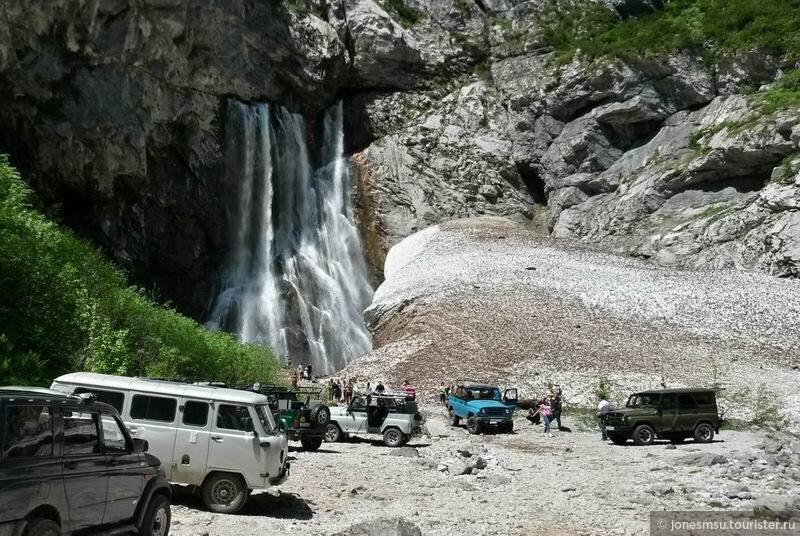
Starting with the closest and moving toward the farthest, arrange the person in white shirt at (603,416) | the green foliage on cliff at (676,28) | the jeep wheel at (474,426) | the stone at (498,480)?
the stone at (498,480) → the person in white shirt at (603,416) → the jeep wheel at (474,426) → the green foliage on cliff at (676,28)

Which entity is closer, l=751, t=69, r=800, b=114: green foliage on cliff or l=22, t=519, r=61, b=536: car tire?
l=22, t=519, r=61, b=536: car tire

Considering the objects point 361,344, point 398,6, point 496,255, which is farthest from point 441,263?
point 398,6

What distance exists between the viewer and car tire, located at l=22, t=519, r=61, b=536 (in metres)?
→ 6.11

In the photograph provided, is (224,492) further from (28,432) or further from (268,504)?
(28,432)

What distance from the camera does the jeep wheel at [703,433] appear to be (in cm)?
2045

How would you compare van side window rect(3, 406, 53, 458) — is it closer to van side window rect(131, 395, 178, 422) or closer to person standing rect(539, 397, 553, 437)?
van side window rect(131, 395, 178, 422)

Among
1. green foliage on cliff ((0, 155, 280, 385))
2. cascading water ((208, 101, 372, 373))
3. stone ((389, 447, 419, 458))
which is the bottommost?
stone ((389, 447, 419, 458))

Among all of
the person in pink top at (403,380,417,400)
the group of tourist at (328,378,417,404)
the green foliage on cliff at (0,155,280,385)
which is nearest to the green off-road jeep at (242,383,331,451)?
the green foliage on cliff at (0,155,280,385)

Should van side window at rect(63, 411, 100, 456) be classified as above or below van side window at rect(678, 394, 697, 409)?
below

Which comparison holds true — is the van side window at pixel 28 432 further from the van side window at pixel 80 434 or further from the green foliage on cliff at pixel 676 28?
the green foliage on cliff at pixel 676 28

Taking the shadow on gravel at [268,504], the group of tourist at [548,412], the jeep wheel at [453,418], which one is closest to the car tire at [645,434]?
the group of tourist at [548,412]

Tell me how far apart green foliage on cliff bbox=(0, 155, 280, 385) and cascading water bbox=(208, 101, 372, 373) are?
1901 cm

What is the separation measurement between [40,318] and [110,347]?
2.08 meters

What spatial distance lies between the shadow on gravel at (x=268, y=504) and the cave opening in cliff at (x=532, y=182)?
4944 centimetres
